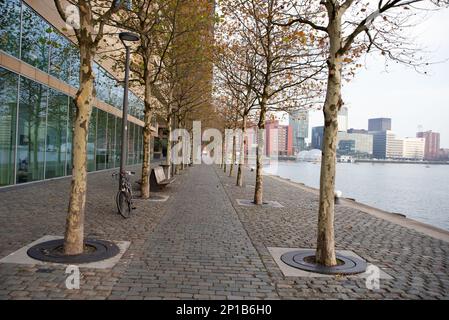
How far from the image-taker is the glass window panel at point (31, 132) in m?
15.2

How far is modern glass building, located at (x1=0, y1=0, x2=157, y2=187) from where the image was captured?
13969 mm

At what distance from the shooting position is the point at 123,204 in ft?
33.4

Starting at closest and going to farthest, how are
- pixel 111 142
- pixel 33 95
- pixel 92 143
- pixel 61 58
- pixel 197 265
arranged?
1. pixel 197 265
2. pixel 33 95
3. pixel 61 58
4. pixel 92 143
5. pixel 111 142

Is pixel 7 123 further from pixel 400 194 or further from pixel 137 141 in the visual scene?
pixel 400 194

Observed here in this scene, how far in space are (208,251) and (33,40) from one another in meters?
13.0

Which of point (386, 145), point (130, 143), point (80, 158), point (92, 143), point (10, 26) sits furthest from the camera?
point (386, 145)

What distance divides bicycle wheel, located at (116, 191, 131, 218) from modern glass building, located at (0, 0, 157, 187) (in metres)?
4.48

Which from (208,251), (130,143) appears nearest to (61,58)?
(208,251)

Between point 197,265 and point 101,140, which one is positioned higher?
point 101,140

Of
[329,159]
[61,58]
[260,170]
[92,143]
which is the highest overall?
[61,58]

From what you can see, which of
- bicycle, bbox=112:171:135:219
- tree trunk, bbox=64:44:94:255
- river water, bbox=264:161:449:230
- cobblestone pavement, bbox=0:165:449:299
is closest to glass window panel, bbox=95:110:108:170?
cobblestone pavement, bbox=0:165:449:299

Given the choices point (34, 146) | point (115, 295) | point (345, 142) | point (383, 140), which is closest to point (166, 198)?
point (34, 146)

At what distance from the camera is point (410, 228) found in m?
11.2

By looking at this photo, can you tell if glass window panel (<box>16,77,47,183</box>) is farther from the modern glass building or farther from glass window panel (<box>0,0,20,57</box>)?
glass window panel (<box>0,0,20,57</box>)
